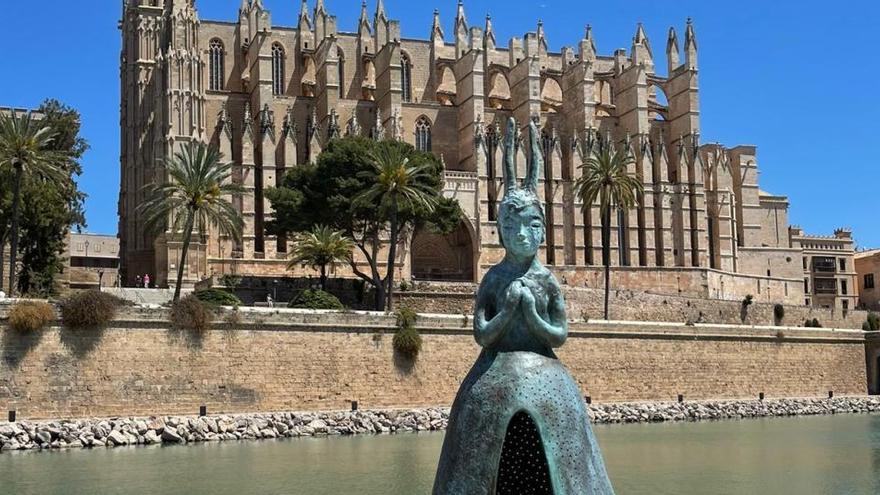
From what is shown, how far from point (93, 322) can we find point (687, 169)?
133ft

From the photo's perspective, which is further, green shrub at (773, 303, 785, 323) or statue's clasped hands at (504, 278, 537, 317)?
green shrub at (773, 303, 785, 323)

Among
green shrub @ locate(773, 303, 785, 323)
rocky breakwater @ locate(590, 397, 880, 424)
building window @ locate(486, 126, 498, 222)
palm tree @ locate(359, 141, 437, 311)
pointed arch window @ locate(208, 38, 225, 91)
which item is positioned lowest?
rocky breakwater @ locate(590, 397, 880, 424)

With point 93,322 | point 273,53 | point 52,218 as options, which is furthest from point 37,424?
point 273,53

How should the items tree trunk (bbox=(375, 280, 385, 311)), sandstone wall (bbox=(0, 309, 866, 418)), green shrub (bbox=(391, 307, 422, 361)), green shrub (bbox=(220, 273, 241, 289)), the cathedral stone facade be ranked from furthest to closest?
the cathedral stone facade, green shrub (bbox=(220, 273, 241, 289)), tree trunk (bbox=(375, 280, 385, 311)), green shrub (bbox=(391, 307, 422, 361)), sandstone wall (bbox=(0, 309, 866, 418))

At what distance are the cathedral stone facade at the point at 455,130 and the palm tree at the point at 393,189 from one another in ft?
29.9

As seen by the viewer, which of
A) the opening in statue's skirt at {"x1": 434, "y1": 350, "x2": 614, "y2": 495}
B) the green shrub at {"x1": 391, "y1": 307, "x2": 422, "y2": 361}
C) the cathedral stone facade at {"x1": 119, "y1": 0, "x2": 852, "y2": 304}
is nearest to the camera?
the opening in statue's skirt at {"x1": 434, "y1": 350, "x2": 614, "y2": 495}

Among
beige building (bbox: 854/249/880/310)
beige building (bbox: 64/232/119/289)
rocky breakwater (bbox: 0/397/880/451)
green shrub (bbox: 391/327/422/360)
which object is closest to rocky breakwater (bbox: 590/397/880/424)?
rocky breakwater (bbox: 0/397/880/451)

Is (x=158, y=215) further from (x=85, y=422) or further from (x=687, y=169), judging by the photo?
(x=687, y=169)

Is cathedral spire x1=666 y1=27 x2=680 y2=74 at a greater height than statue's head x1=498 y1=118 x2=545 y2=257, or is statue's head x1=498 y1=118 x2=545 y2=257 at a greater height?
cathedral spire x1=666 y1=27 x2=680 y2=74

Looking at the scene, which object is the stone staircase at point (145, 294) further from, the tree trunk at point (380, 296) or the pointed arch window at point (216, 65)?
the pointed arch window at point (216, 65)

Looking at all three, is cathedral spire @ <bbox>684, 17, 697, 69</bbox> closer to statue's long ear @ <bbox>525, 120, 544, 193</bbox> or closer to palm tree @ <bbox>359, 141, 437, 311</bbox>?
palm tree @ <bbox>359, 141, 437, 311</bbox>

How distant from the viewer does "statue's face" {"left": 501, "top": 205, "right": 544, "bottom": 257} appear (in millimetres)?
10516

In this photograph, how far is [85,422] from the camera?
26.8 meters

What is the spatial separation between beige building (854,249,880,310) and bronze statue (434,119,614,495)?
232ft
